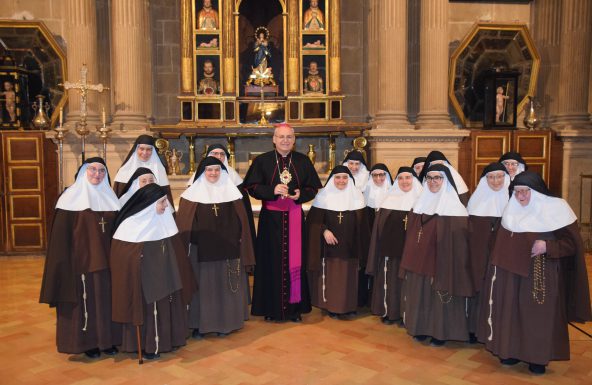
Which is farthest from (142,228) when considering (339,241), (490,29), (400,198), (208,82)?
(490,29)

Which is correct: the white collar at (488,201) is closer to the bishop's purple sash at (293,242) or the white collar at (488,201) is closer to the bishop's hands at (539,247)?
the bishop's hands at (539,247)

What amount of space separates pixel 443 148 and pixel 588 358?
17.3 ft

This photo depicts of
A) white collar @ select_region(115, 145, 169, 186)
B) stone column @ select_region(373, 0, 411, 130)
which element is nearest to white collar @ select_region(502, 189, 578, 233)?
white collar @ select_region(115, 145, 169, 186)

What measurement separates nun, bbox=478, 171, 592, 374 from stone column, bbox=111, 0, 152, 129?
23.8 feet

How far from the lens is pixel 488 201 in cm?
464

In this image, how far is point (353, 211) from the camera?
5.59 metres

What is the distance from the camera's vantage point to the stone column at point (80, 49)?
9305 mm

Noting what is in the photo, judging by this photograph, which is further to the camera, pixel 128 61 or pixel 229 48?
pixel 229 48

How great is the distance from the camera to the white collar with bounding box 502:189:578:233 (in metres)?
4.02

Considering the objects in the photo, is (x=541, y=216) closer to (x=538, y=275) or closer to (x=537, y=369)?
(x=538, y=275)

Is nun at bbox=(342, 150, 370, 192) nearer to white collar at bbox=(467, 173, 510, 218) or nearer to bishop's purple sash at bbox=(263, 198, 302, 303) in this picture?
bishop's purple sash at bbox=(263, 198, 302, 303)

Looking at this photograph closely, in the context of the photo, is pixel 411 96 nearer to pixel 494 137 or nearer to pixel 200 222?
pixel 494 137

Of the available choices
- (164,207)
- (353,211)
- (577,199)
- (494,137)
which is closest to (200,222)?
(164,207)

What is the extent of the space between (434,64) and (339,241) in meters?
5.35
